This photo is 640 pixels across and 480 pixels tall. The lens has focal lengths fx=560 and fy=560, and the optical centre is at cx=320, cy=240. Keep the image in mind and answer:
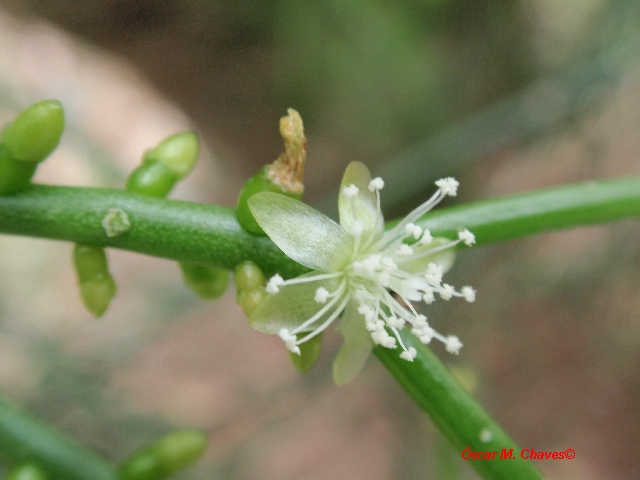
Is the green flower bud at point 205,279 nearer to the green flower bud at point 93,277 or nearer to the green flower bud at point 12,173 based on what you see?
the green flower bud at point 93,277

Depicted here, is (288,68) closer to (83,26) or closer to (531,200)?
(83,26)

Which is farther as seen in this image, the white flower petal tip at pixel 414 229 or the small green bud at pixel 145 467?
the small green bud at pixel 145 467

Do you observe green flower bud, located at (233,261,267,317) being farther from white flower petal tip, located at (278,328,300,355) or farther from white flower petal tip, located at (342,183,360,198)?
white flower petal tip, located at (342,183,360,198)

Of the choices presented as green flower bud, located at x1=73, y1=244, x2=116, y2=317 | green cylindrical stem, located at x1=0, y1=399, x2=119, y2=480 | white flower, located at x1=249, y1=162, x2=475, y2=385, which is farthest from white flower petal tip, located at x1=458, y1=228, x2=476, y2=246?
green cylindrical stem, located at x1=0, y1=399, x2=119, y2=480

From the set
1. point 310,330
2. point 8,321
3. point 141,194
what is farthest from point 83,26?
point 310,330

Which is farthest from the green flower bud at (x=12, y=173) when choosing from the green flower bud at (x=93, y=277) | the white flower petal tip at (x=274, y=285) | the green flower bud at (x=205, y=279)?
the white flower petal tip at (x=274, y=285)

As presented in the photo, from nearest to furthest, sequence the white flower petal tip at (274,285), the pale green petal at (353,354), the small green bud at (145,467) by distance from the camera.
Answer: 1. the white flower petal tip at (274,285)
2. the pale green petal at (353,354)
3. the small green bud at (145,467)

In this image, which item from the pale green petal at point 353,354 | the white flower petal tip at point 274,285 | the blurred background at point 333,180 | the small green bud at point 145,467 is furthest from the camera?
the blurred background at point 333,180
